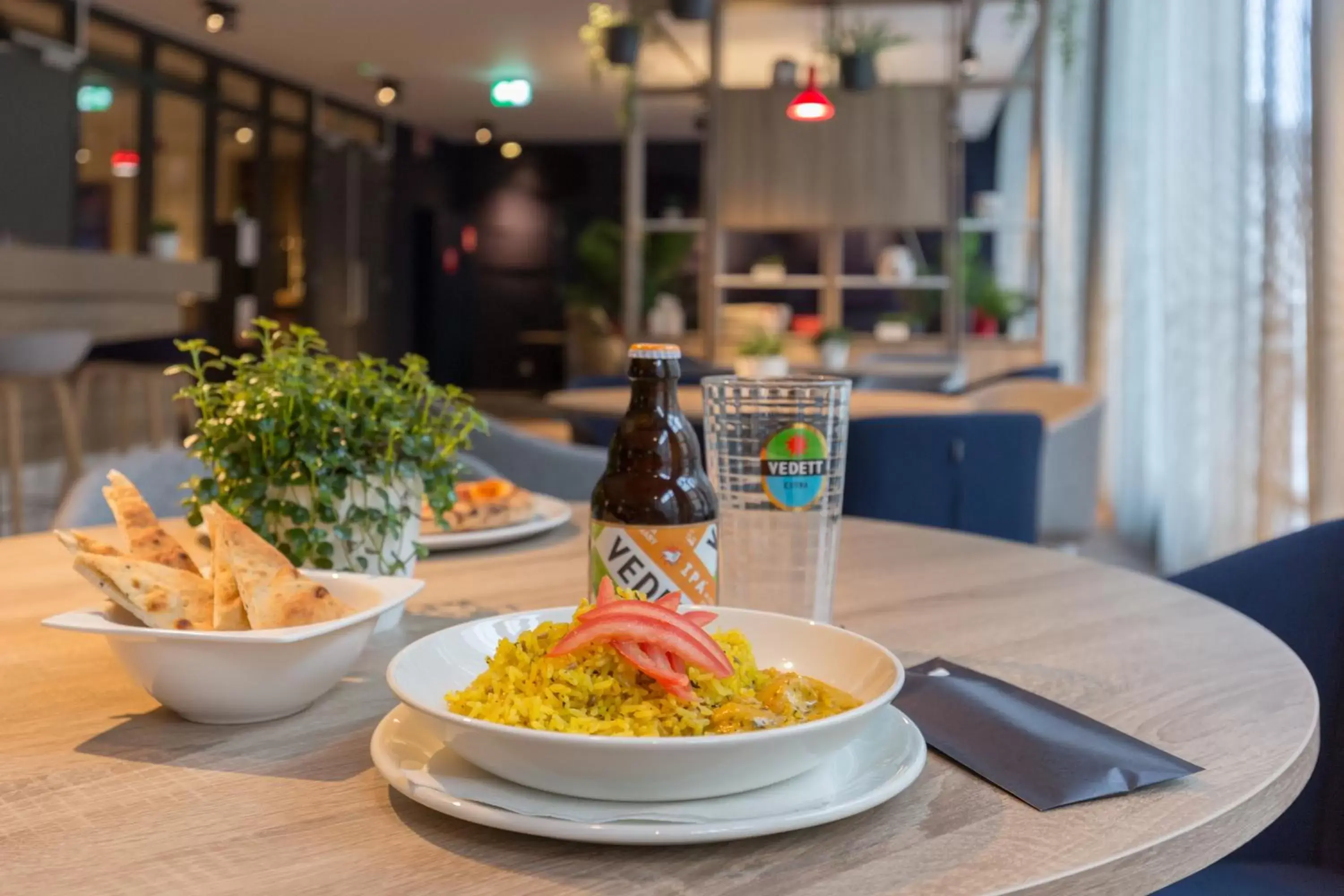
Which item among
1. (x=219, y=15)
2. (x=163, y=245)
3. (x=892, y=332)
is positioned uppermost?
(x=219, y=15)

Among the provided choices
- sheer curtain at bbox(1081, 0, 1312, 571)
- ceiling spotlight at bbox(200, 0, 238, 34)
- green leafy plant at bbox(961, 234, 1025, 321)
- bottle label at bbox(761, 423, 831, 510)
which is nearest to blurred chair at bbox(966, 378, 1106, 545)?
sheer curtain at bbox(1081, 0, 1312, 571)

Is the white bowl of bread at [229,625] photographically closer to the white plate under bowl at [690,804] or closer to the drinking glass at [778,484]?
the white plate under bowl at [690,804]

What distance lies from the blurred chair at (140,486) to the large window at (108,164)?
7.35 metres

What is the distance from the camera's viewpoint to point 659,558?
34.1 inches

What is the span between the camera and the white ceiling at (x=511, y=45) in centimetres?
834

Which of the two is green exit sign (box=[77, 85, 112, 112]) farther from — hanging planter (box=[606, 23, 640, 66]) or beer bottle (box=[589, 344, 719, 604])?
beer bottle (box=[589, 344, 719, 604])

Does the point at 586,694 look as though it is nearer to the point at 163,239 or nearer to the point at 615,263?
the point at 163,239

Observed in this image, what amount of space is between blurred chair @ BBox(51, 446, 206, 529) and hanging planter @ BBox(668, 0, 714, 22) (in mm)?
4402

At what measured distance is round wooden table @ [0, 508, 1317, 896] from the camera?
1.86ft

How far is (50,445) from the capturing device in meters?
7.21

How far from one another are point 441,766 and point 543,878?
0.12 metres

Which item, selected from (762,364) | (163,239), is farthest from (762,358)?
(163,239)

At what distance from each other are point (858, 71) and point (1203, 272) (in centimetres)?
249

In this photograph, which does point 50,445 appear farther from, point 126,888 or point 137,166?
point 126,888
